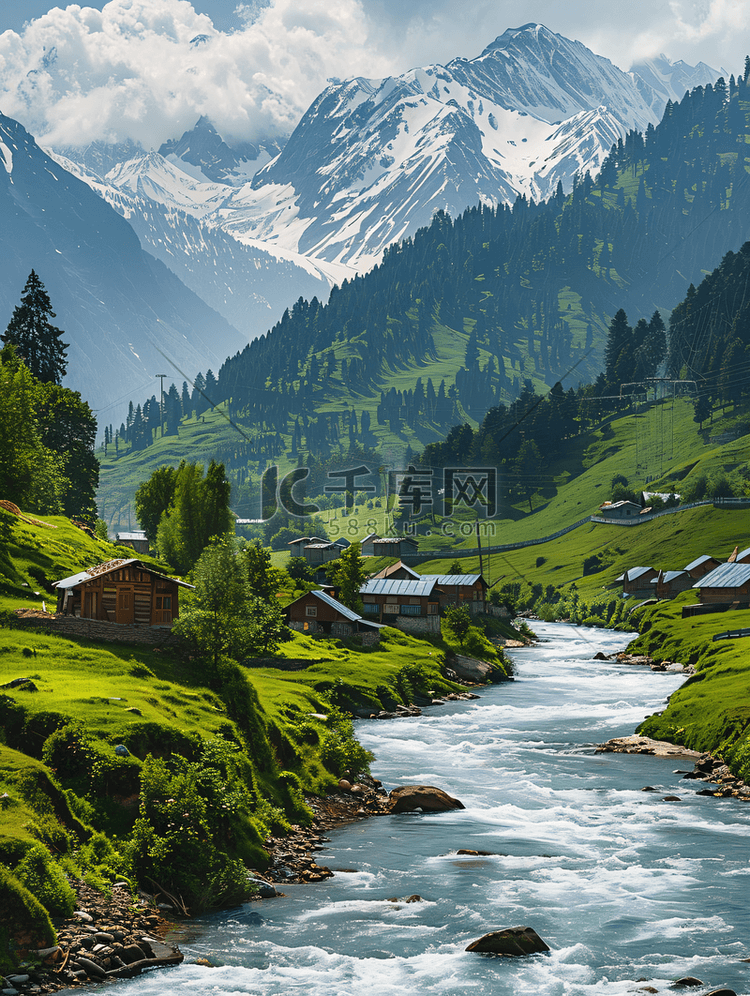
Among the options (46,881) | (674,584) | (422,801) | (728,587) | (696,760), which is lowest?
(422,801)

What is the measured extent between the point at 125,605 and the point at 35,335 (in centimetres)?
9981

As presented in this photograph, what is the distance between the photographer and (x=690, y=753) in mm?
74688

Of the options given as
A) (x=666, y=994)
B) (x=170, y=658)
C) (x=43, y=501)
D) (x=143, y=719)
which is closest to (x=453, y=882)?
(x=666, y=994)

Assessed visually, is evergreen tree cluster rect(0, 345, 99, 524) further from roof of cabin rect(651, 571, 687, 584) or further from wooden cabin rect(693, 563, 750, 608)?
→ roof of cabin rect(651, 571, 687, 584)

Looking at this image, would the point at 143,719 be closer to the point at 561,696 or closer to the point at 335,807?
the point at 335,807

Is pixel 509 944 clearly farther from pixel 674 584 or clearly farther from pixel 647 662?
pixel 674 584

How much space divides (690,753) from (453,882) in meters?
35.7

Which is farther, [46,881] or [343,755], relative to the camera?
[343,755]

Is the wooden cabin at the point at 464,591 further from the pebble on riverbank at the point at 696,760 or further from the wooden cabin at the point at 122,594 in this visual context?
the wooden cabin at the point at 122,594

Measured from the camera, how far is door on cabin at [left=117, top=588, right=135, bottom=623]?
7375 cm

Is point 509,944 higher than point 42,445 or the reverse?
the reverse

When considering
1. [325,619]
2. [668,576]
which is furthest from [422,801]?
[668,576]

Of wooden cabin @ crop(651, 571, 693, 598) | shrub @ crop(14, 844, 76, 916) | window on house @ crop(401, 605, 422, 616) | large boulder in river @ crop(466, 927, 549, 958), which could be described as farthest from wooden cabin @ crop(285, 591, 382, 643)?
wooden cabin @ crop(651, 571, 693, 598)

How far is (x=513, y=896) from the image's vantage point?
44.2 metres
